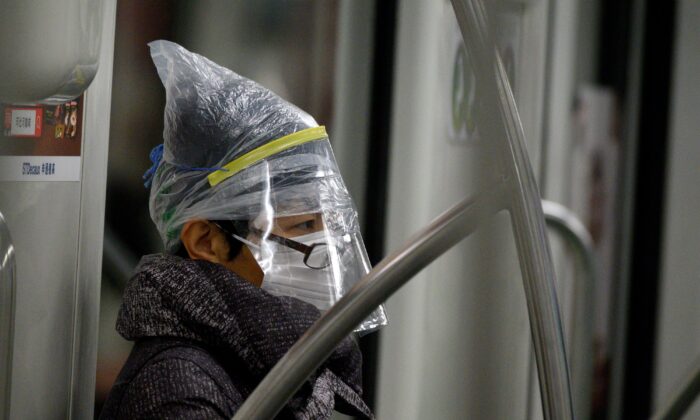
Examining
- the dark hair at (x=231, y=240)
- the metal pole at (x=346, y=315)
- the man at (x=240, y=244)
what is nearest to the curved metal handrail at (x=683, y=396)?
the metal pole at (x=346, y=315)

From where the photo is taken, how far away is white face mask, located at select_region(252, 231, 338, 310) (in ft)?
4.78

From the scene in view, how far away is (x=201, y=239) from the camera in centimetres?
149

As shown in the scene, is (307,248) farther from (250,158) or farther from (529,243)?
(529,243)

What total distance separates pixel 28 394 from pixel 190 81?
1.85 feet

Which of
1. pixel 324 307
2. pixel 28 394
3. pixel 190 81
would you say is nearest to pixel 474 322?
pixel 324 307

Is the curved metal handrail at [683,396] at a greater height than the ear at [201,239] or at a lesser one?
lesser

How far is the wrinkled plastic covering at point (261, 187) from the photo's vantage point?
146 cm

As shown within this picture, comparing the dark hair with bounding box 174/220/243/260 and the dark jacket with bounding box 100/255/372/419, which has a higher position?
the dark hair with bounding box 174/220/243/260

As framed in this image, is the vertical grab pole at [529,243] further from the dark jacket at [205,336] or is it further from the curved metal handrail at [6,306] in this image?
the curved metal handrail at [6,306]

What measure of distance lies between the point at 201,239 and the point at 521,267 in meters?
0.57

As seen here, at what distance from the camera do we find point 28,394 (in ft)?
5.00

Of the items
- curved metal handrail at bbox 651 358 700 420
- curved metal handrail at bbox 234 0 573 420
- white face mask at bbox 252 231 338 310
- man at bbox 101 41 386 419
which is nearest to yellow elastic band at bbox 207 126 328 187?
man at bbox 101 41 386 419

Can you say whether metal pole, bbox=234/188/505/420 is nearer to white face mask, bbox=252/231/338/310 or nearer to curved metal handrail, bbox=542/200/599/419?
curved metal handrail, bbox=542/200/599/419

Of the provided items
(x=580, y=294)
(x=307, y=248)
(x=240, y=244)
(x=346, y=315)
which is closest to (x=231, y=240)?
(x=240, y=244)
